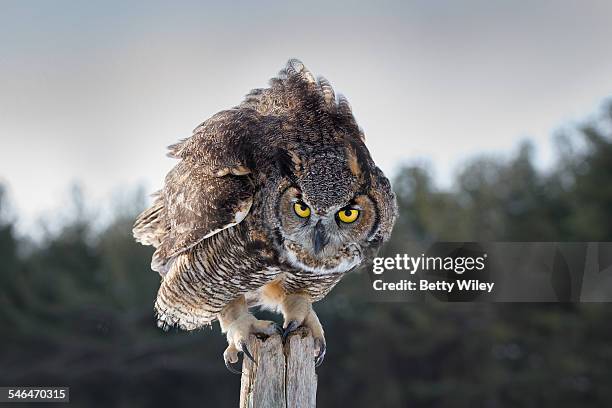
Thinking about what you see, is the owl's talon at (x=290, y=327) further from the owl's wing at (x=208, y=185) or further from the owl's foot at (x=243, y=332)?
the owl's wing at (x=208, y=185)

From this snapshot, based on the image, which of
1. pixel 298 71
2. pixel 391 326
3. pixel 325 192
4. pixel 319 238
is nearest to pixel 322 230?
pixel 319 238

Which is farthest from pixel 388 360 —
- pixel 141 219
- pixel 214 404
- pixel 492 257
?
pixel 141 219

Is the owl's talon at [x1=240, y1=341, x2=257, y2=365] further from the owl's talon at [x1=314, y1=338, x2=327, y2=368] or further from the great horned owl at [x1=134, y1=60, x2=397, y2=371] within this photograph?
the owl's talon at [x1=314, y1=338, x2=327, y2=368]

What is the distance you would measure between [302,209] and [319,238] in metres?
0.15

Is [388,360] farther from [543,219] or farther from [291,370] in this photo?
[291,370]

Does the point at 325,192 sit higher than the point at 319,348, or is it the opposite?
the point at 325,192

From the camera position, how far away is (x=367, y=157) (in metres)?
3.33

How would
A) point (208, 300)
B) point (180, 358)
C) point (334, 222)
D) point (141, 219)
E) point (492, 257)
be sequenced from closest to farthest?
point (334, 222)
point (208, 300)
point (141, 219)
point (492, 257)
point (180, 358)

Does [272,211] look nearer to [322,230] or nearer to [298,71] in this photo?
[322,230]

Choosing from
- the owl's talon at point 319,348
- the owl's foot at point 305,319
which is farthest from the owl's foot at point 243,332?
the owl's talon at point 319,348

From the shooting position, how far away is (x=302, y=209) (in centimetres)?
319

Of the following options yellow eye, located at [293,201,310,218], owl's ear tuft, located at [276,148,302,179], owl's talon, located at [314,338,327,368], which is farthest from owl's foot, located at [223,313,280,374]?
owl's ear tuft, located at [276,148,302,179]

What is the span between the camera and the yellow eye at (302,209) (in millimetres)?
3186

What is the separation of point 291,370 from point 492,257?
47.5 ft
